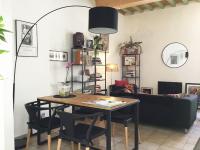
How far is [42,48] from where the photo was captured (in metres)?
4.35

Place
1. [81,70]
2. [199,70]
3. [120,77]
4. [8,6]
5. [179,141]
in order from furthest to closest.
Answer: [120,77], [199,70], [81,70], [179,141], [8,6]

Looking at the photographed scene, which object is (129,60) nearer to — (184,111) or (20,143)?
(184,111)

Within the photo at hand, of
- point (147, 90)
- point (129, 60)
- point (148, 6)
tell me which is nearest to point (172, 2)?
point (148, 6)

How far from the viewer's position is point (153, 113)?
4.41 meters

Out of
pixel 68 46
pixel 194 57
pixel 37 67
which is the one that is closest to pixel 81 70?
pixel 68 46

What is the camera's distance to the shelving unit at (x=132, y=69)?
725 cm

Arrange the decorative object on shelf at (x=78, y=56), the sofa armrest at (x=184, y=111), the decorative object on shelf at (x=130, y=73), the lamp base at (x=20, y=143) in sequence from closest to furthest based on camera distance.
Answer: the lamp base at (x=20, y=143) → the sofa armrest at (x=184, y=111) → the decorative object on shelf at (x=78, y=56) → the decorative object on shelf at (x=130, y=73)

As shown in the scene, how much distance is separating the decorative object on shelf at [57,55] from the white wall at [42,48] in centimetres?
10

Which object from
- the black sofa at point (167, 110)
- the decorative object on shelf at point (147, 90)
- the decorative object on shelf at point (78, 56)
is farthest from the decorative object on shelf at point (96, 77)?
the decorative object on shelf at point (147, 90)

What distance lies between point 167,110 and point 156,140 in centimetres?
75

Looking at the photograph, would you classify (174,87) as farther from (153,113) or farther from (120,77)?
(153,113)

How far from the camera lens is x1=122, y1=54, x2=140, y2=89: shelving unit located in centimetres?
725

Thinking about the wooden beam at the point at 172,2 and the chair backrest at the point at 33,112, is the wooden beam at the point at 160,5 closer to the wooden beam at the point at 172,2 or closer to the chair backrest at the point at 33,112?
the wooden beam at the point at 172,2

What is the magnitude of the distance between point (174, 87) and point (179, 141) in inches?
121
